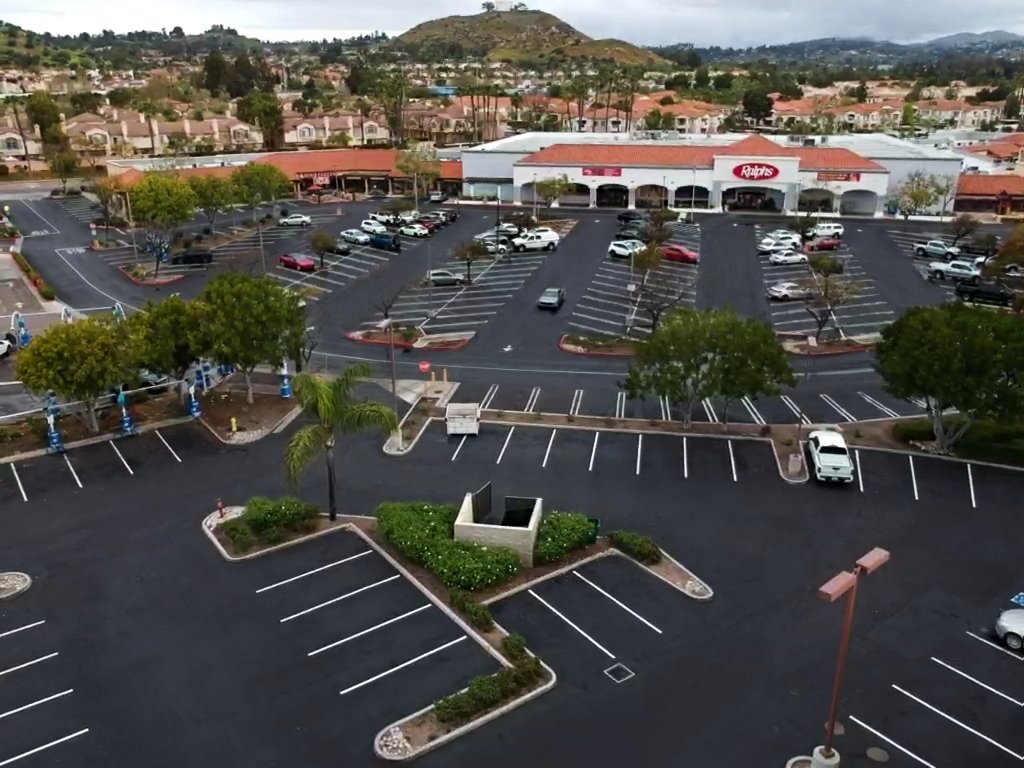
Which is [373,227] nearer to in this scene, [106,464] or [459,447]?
[459,447]

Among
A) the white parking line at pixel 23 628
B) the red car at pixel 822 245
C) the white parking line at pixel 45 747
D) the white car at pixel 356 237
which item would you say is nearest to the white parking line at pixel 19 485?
the white parking line at pixel 23 628

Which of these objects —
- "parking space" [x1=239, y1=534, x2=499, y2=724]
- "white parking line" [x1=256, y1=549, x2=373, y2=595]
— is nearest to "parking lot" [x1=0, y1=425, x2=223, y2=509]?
"parking space" [x1=239, y1=534, x2=499, y2=724]

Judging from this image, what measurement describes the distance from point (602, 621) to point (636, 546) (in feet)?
11.0

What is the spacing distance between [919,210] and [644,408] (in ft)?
184

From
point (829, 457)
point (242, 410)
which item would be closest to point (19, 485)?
point (242, 410)

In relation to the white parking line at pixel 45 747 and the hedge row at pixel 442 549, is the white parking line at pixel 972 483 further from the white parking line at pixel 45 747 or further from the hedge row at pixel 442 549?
the white parking line at pixel 45 747

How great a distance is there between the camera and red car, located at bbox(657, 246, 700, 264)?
62.8 meters

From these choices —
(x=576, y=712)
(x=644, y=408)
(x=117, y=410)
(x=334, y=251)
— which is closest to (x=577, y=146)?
(x=334, y=251)

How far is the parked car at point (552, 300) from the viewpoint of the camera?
169 ft

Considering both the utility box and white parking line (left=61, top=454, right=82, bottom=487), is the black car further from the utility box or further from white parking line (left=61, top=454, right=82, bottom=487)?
the utility box

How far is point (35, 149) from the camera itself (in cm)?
11675

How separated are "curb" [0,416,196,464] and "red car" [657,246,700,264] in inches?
1504

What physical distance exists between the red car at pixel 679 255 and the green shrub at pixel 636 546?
39.4 m

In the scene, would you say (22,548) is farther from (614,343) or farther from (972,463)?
(972,463)
